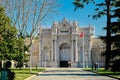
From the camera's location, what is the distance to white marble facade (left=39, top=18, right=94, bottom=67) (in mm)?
99125

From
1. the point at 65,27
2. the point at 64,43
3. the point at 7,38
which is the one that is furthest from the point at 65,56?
the point at 7,38

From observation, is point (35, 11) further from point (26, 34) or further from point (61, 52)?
point (61, 52)

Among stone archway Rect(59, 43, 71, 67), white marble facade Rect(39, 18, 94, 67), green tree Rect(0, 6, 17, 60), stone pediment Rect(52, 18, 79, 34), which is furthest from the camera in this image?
stone archway Rect(59, 43, 71, 67)

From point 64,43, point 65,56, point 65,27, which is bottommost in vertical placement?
point 65,56

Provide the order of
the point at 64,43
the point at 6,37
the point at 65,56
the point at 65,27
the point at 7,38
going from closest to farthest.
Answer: the point at 6,37 < the point at 7,38 < the point at 65,27 < the point at 65,56 < the point at 64,43

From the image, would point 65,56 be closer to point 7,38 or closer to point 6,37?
point 7,38

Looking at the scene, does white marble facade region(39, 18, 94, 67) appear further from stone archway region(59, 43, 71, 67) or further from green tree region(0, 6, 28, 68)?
green tree region(0, 6, 28, 68)

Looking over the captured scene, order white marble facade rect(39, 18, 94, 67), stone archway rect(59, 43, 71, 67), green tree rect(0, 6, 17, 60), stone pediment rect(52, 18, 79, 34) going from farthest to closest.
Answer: stone archway rect(59, 43, 71, 67), stone pediment rect(52, 18, 79, 34), white marble facade rect(39, 18, 94, 67), green tree rect(0, 6, 17, 60)

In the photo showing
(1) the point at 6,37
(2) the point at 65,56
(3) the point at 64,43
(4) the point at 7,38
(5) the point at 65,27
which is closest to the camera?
(1) the point at 6,37

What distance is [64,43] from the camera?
336 ft

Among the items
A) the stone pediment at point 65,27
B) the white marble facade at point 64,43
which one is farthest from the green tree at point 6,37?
the stone pediment at point 65,27

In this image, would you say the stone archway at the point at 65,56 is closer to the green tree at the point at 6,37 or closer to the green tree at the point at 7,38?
the green tree at the point at 7,38

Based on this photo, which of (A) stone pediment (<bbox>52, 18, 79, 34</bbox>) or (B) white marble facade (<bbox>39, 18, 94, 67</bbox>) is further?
(A) stone pediment (<bbox>52, 18, 79, 34</bbox>)

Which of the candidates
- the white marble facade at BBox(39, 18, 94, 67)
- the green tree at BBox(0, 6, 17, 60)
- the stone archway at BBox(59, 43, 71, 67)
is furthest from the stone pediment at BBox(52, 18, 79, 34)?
the green tree at BBox(0, 6, 17, 60)
